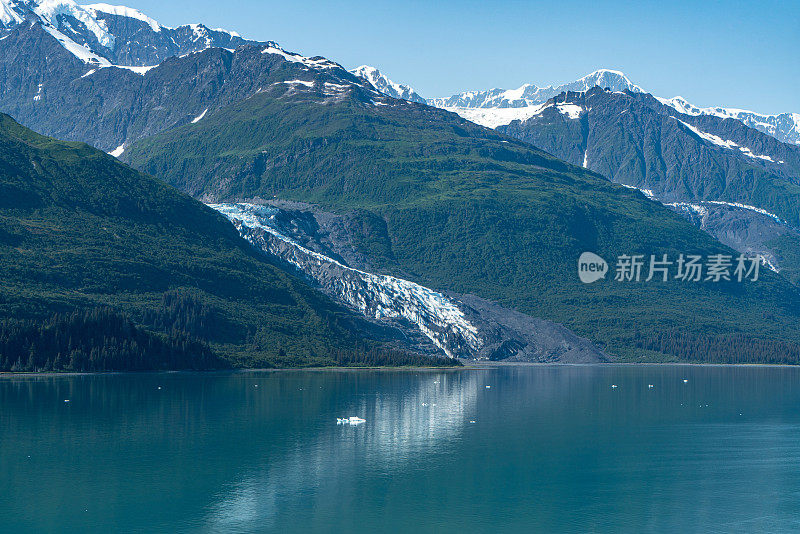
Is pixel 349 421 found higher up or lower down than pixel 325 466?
higher up

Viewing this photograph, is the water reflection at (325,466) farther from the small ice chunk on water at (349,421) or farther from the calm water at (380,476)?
the small ice chunk on water at (349,421)

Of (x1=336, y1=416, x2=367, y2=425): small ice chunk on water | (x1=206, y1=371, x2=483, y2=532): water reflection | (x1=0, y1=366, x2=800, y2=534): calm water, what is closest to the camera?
(x1=0, y1=366, x2=800, y2=534): calm water

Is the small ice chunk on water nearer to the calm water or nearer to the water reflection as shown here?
the calm water

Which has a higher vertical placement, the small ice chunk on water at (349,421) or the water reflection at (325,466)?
the small ice chunk on water at (349,421)

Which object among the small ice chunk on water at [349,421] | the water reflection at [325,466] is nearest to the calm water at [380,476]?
the water reflection at [325,466]

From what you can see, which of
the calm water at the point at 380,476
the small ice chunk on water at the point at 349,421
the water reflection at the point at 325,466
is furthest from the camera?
the small ice chunk on water at the point at 349,421

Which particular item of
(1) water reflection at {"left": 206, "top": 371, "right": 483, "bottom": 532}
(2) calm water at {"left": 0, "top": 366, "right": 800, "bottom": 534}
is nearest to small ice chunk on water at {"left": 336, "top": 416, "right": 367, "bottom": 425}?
(2) calm water at {"left": 0, "top": 366, "right": 800, "bottom": 534}

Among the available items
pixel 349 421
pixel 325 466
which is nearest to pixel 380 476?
pixel 325 466

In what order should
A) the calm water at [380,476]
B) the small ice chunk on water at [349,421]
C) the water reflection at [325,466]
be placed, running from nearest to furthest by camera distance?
1. the calm water at [380,476]
2. the water reflection at [325,466]
3. the small ice chunk on water at [349,421]

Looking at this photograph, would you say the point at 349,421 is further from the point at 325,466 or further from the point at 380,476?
the point at 380,476

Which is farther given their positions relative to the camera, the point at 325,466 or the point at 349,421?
the point at 349,421

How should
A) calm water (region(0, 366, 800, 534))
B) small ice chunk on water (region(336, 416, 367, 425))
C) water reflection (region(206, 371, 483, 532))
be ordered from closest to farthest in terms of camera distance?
calm water (region(0, 366, 800, 534))
water reflection (region(206, 371, 483, 532))
small ice chunk on water (region(336, 416, 367, 425))

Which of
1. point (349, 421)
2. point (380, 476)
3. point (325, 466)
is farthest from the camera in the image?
point (349, 421)
